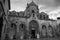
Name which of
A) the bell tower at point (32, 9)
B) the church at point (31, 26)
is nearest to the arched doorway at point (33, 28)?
the church at point (31, 26)

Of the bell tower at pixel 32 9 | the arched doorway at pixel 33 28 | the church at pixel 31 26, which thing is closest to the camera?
the church at pixel 31 26

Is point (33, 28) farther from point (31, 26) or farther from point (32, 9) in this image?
point (32, 9)

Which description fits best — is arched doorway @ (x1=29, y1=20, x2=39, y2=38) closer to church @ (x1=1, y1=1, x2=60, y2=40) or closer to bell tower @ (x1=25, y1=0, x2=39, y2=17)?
church @ (x1=1, y1=1, x2=60, y2=40)

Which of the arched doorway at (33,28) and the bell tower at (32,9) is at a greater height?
the bell tower at (32,9)

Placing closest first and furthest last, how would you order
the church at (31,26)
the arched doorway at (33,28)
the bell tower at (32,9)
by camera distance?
the church at (31,26), the arched doorway at (33,28), the bell tower at (32,9)

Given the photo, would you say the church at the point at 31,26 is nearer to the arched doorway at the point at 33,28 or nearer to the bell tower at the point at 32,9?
the arched doorway at the point at 33,28

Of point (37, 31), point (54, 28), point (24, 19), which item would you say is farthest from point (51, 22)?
point (24, 19)

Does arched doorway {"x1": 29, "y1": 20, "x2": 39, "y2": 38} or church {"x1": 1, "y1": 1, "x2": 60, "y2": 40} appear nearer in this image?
church {"x1": 1, "y1": 1, "x2": 60, "y2": 40}

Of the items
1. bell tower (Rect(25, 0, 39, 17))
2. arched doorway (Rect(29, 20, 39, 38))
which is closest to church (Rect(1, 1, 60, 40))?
arched doorway (Rect(29, 20, 39, 38))

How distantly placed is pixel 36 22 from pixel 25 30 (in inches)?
205

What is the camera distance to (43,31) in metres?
26.0

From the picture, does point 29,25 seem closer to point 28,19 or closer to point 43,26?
point 28,19

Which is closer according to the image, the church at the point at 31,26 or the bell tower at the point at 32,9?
the church at the point at 31,26

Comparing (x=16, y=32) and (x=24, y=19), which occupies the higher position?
(x=24, y=19)
